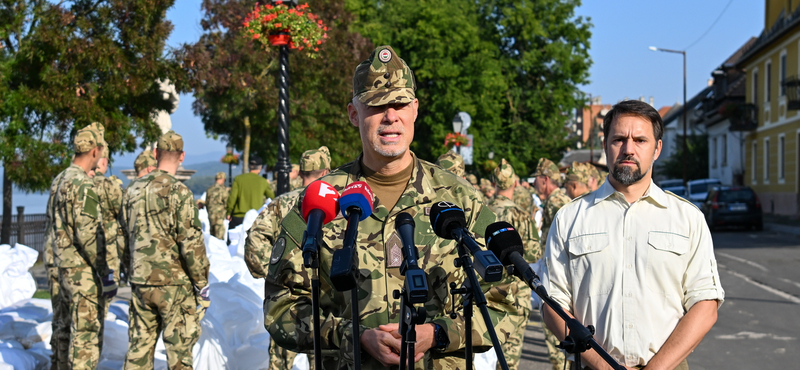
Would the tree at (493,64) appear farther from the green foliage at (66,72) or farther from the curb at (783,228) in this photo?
the green foliage at (66,72)

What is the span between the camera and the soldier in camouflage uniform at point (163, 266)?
5.93 metres

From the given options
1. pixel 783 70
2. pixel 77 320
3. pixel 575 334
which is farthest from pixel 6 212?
pixel 783 70

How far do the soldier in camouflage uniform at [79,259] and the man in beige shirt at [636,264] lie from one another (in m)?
4.54

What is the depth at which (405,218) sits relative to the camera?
2260 millimetres

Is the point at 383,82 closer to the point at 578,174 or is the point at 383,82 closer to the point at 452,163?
the point at 452,163

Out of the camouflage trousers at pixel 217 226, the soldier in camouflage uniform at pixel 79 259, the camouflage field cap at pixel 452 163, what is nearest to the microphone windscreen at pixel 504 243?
the soldier in camouflage uniform at pixel 79 259

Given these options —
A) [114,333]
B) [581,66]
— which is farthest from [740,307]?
[581,66]

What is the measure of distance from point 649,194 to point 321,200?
184cm

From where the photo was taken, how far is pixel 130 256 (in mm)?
6141

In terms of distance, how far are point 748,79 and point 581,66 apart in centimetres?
945

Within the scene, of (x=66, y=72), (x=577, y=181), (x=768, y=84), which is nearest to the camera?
(x=577, y=181)

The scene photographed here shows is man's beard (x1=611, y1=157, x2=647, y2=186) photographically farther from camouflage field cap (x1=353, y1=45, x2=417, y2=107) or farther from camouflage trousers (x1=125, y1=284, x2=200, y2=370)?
camouflage trousers (x1=125, y1=284, x2=200, y2=370)

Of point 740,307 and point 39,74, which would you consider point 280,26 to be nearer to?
point 39,74

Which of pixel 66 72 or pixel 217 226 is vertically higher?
pixel 66 72
